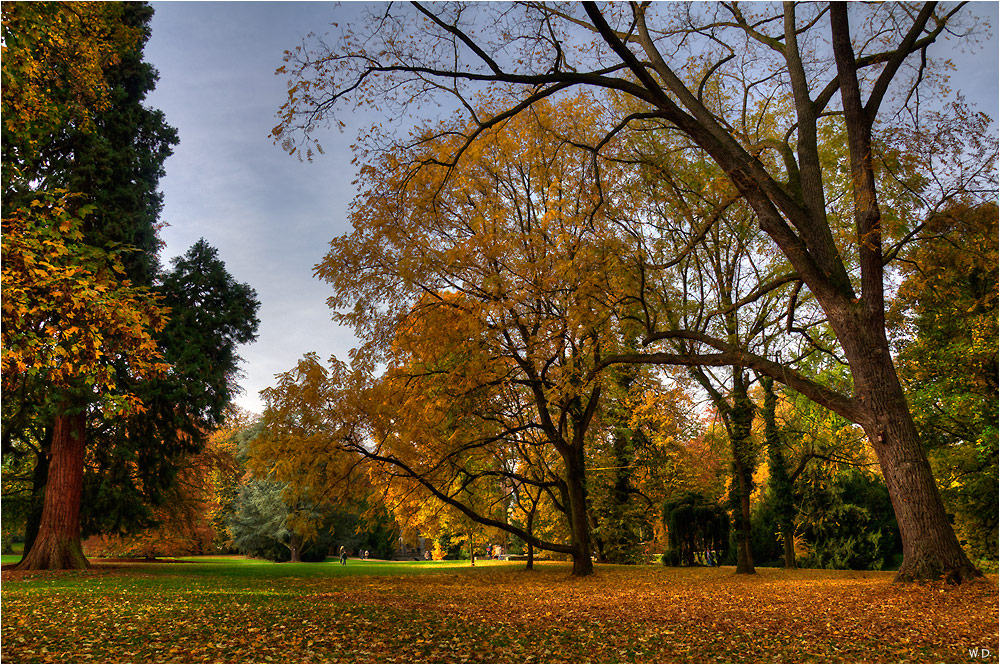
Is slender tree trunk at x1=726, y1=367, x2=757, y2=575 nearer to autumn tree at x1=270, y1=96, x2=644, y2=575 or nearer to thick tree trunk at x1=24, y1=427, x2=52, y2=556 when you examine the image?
autumn tree at x1=270, y1=96, x2=644, y2=575

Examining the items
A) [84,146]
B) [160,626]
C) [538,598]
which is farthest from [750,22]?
[84,146]

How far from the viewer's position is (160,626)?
251 inches

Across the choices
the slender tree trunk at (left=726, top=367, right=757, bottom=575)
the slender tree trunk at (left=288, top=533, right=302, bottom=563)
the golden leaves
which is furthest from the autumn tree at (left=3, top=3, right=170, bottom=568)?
the slender tree trunk at (left=288, top=533, right=302, bottom=563)

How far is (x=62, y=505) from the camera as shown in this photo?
17109mm

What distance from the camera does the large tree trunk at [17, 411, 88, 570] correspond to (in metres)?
16.7

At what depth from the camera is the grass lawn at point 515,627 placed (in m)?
5.18

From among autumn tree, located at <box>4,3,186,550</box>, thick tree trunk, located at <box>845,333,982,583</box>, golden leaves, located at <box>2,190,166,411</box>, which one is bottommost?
thick tree trunk, located at <box>845,333,982,583</box>

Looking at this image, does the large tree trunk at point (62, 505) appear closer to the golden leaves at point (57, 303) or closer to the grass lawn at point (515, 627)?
the grass lawn at point (515, 627)

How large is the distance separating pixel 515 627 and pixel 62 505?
16412 millimetres

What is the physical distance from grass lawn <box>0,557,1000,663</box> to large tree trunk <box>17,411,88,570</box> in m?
8.51

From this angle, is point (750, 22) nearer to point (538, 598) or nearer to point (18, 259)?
point (538, 598)

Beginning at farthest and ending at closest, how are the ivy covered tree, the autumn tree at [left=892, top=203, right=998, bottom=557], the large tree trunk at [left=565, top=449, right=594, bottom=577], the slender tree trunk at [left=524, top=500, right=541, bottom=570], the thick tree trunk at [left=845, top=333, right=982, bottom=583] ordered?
the ivy covered tree → the slender tree trunk at [left=524, top=500, right=541, bottom=570] → the large tree trunk at [left=565, top=449, right=594, bottom=577] → the autumn tree at [left=892, top=203, right=998, bottom=557] → the thick tree trunk at [left=845, top=333, right=982, bottom=583]

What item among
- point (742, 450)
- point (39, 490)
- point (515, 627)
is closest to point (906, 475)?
point (515, 627)

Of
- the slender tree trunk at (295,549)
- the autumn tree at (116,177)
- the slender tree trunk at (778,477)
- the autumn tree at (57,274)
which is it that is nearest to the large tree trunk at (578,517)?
the slender tree trunk at (778,477)
